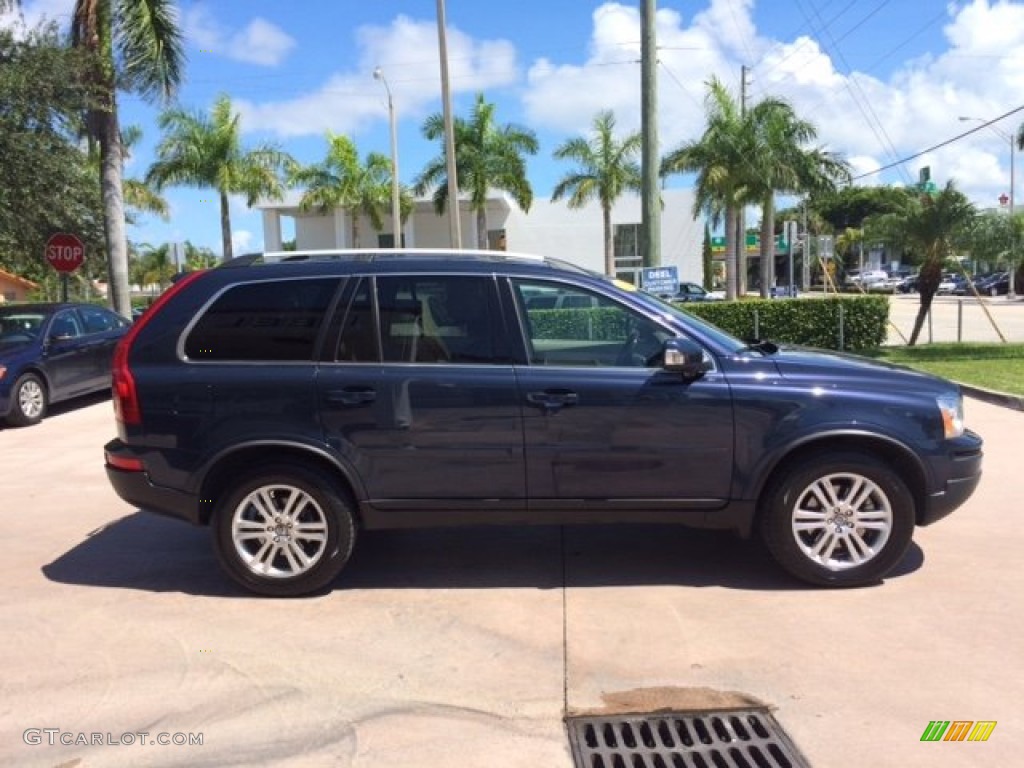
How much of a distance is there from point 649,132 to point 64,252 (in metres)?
10.4

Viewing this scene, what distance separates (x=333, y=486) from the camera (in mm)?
4766

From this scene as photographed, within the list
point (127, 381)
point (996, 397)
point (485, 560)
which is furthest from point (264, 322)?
point (996, 397)

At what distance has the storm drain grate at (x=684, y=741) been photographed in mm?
3244

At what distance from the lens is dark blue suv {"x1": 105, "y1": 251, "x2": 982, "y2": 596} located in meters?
4.62

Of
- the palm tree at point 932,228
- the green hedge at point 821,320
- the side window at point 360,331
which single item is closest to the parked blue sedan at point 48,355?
the side window at point 360,331

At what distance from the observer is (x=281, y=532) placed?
479cm

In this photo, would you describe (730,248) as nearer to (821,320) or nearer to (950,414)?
(821,320)

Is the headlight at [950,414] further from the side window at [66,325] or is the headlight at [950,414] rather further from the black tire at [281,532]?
the side window at [66,325]

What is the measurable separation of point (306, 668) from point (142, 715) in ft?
2.32

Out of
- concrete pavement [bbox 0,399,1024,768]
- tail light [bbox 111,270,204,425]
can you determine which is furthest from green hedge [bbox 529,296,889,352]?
tail light [bbox 111,270,204,425]

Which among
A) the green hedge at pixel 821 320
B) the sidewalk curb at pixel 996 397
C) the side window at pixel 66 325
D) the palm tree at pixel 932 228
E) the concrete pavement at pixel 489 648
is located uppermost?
the palm tree at pixel 932 228

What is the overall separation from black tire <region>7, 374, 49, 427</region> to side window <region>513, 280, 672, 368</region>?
341 inches

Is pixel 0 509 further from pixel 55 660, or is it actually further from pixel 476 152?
pixel 476 152

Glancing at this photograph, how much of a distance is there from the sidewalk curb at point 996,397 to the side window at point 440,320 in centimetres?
822
